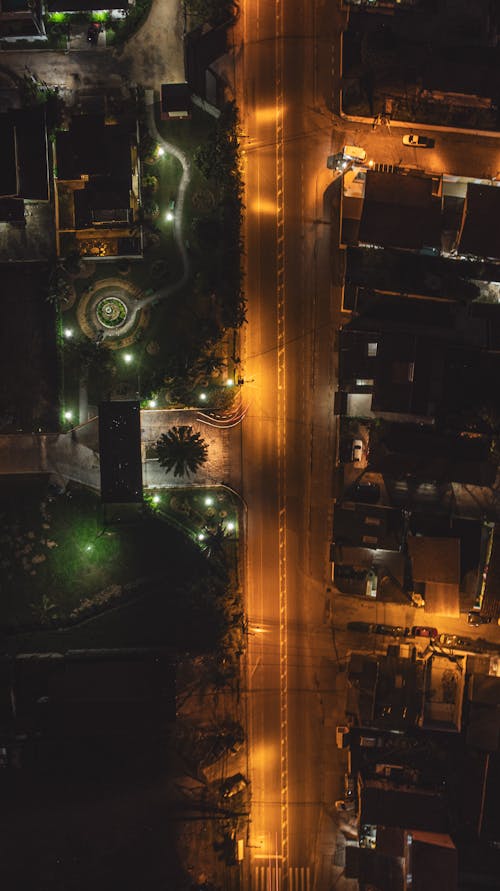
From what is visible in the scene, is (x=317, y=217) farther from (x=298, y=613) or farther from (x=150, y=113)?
(x=298, y=613)

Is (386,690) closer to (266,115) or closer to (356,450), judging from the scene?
(356,450)

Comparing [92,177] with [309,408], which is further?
[309,408]

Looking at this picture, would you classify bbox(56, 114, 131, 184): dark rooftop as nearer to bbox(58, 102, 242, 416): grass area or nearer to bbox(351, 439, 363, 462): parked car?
bbox(58, 102, 242, 416): grass area

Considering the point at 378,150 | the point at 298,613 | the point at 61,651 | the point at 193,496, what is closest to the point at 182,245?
the point at 378,150

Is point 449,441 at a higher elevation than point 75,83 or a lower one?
lower

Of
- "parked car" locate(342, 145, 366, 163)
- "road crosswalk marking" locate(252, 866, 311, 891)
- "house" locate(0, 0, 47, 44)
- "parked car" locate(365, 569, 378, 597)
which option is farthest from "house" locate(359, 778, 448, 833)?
"house" locate(0, 0, 47, 44)

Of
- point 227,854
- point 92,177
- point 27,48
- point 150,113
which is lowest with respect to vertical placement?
point 227,854

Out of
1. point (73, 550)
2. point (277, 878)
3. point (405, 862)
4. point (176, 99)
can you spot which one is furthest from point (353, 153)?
point (277, 878)
